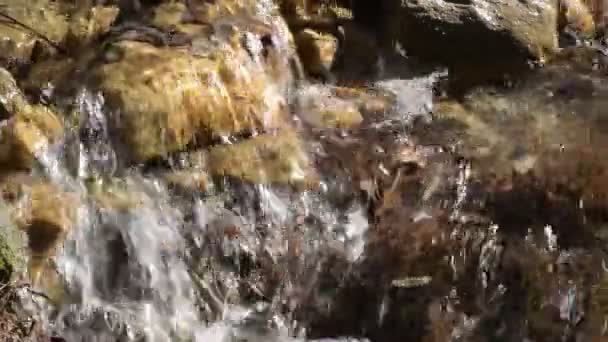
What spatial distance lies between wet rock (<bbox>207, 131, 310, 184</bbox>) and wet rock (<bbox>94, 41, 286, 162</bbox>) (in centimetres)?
15

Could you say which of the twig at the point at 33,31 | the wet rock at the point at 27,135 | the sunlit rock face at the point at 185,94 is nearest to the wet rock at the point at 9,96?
the wet rock at the point at 27,135

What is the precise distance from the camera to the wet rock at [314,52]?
6.13 meters

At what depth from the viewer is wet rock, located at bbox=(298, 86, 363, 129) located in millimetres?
5469

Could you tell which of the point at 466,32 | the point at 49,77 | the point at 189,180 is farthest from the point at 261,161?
the point at 466,32

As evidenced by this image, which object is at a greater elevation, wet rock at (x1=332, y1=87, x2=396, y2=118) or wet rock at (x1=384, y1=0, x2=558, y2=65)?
wet rock at (x1=384, y1=0, x2=558, y2=65)

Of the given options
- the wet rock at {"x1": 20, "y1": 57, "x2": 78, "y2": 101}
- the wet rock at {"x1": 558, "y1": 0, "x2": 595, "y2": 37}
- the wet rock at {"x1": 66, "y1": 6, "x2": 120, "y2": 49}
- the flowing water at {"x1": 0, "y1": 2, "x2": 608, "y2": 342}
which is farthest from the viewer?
the wet rock at {"x1": 558, "y1": 0, "x2": 595, "y2": 37}

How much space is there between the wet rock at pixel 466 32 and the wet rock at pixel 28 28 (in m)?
2.49

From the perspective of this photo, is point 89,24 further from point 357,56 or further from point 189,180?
point 357,56

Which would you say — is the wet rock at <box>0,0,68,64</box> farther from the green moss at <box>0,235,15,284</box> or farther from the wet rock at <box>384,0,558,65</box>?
the wet rock at <box>384,0,558,65</box>

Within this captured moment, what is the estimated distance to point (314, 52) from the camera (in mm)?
6133

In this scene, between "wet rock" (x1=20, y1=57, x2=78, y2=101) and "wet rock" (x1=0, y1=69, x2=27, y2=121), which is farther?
"wet rock" (x1=20, y1=57, x2=78, y2=101)

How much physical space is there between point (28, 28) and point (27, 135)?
130cm

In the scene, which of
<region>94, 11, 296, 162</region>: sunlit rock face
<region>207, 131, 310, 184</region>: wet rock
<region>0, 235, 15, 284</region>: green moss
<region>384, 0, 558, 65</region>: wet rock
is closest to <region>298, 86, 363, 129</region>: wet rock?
<region>94, 11, 296, 162</region>: sunlit rock face

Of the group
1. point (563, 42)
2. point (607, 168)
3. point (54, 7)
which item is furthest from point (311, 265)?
point (563, 42)
